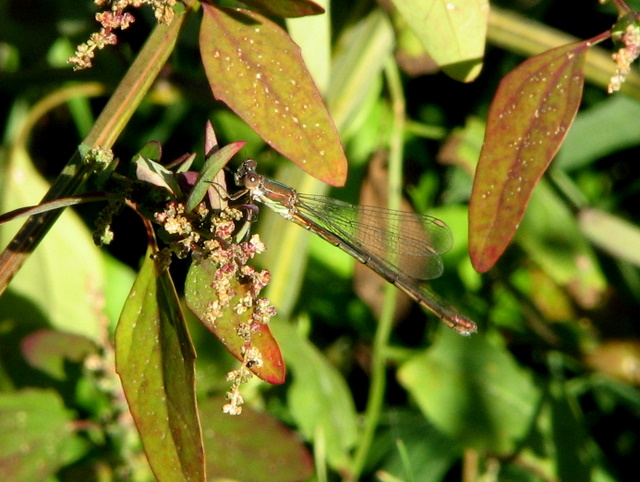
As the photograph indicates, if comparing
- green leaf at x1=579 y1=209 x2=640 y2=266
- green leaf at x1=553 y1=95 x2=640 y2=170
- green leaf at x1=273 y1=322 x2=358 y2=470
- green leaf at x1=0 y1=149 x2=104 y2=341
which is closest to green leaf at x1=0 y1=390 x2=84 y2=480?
green leaf at x1=0 y1=149 x2=104 y2=341

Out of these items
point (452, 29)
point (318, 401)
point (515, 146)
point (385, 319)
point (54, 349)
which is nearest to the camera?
point (515, 146)

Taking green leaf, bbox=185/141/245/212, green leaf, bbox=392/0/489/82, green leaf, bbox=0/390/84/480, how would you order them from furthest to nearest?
1. green leaf, bbox=0/390/84/480
2. green leaf, bbox=392/0/489/82
3. green leaf, bbox=185/141/245/212

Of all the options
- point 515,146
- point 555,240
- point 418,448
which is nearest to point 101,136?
point 515,146

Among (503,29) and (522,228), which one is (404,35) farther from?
(522,228)

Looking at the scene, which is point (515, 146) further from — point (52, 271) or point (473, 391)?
point (52, 271)

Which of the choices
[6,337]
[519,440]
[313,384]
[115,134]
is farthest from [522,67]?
[6,337]

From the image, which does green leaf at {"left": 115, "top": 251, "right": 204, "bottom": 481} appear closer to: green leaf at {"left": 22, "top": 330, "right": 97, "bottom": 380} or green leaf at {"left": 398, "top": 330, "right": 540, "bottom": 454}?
green leaf at {"left": 22, "top": 330, "right": 97, "bottom": 380}

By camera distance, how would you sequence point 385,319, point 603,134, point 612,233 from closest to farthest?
1. point 385,319
2. point 612,233
3. point 603,134
